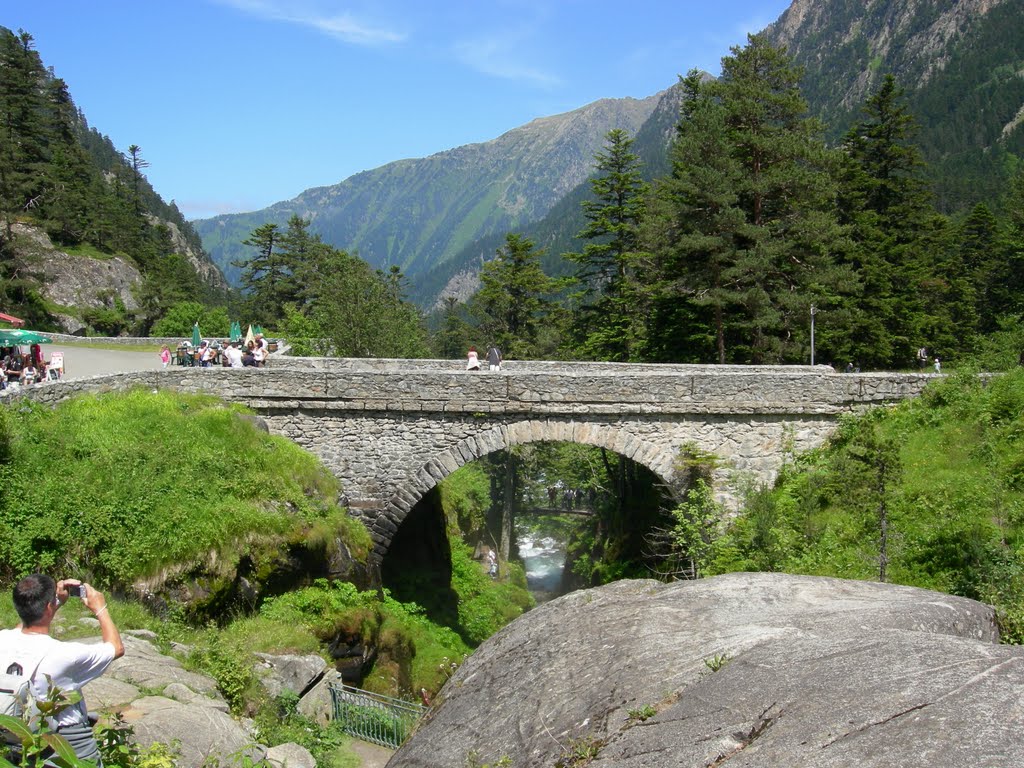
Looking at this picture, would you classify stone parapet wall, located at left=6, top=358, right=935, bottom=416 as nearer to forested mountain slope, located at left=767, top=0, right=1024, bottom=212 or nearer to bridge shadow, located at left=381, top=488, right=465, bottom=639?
bridge shadow, located at left=381, top=488, right=465, bottom=639

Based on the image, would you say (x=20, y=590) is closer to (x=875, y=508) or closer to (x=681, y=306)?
(x=875, y=508)

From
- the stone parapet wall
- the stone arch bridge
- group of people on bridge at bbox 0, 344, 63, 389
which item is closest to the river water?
the stone arch bridge

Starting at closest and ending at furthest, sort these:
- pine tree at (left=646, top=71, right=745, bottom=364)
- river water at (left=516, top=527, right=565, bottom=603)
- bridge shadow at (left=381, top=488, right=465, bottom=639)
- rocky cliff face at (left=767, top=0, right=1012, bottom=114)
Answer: bridge shadow at (left=381, top=488, right=465, bottom=639) → pine tree at (left=646, top=71, right=745, bottom=364) → river water at (left=516, top=527, right=565, bottom=603) → rocky cliff face at (left=767, top=0, right=1012, bottom=114)

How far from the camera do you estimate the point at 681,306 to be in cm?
2798

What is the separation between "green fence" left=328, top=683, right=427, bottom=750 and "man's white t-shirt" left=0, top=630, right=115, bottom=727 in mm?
7354

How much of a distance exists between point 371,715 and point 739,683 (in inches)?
329

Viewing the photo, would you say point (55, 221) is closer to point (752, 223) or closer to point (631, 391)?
point (752, 223)

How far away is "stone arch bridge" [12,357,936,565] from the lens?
1596cm

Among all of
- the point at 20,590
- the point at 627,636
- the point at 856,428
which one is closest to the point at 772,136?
the point at 856,428

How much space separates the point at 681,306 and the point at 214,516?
18.8 meters

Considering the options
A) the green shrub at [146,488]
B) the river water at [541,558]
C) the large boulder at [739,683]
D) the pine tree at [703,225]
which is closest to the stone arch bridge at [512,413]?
the green shrub at [146,488]

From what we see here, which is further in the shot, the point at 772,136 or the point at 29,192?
the point at 29,192

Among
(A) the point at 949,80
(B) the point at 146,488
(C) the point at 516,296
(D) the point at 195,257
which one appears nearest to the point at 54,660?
(B) the point at 146,488

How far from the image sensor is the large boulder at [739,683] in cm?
361
